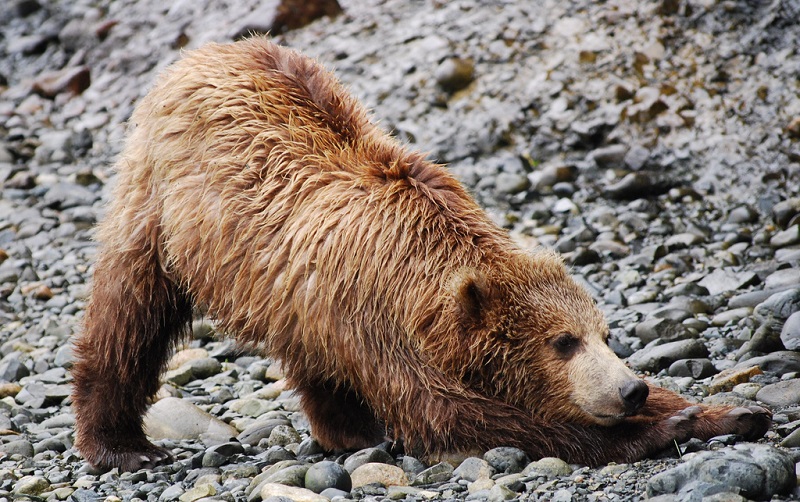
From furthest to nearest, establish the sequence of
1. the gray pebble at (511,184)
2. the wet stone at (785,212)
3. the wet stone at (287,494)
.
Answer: the gray pebble at (511,184), the wet stone at (785,212), the wet stone at (287,494)

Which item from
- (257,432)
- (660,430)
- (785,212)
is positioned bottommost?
(257,432)

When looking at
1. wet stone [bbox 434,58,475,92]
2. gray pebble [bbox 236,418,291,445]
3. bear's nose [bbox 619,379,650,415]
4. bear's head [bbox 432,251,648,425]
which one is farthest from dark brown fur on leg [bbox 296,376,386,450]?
wet stone [bbox 434,58,475,92]

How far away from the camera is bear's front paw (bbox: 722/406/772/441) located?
5266mm

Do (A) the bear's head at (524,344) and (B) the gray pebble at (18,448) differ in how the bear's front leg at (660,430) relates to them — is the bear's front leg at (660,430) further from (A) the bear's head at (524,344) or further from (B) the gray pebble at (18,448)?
(B) the gray pebble at (18,448)

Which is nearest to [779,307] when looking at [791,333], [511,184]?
[791,333]

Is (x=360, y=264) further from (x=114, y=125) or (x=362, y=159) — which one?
(x=114, y=125)

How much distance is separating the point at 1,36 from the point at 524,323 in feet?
50.9

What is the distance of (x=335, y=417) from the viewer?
636cm

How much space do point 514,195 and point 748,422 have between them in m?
6.46

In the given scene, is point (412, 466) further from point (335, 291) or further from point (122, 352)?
point (122, 352)

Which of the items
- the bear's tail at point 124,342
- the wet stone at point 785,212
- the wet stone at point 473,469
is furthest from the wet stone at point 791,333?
the bear's tail at point 124,342

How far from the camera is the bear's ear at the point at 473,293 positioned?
552 centimetres

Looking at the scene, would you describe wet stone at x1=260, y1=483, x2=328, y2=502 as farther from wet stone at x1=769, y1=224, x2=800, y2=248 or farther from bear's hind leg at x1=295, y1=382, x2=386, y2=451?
wet stone at x1=769, y1=224, x2=800, y2=248

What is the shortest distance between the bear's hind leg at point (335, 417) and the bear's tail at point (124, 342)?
1054mm
